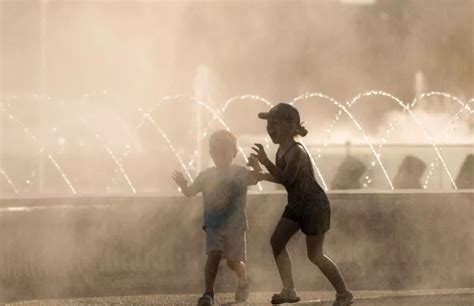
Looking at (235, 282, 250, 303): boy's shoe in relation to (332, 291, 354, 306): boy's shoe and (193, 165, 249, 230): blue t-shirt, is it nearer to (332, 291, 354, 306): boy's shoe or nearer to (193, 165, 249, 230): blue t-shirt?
(193, 165, 249, 230): blue t-shirt

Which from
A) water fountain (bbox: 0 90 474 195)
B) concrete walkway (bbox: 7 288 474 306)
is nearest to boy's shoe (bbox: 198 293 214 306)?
concrete walkway (bbox: 7 288 474 306)

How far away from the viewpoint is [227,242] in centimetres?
740

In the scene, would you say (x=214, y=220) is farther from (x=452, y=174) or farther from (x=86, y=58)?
(x=86, y=58)

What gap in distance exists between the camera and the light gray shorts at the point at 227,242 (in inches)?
290

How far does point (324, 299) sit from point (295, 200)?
990 mm

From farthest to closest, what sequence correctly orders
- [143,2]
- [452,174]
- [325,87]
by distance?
[143,2]
[325,87]
[452,174]

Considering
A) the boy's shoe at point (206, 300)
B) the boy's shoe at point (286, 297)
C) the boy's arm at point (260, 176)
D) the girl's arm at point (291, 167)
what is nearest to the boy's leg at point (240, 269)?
the boy's shoe at point (206, 300)

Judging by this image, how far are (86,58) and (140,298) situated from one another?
4406 cm

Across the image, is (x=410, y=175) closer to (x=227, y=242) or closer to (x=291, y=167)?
(x=227, y=242)

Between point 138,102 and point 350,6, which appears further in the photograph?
point 350,6

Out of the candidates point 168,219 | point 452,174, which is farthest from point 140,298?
point 452,174

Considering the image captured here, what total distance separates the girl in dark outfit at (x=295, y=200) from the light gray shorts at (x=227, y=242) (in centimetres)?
50

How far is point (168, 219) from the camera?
8.35m

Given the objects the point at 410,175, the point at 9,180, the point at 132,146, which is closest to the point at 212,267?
the point at 410,175
